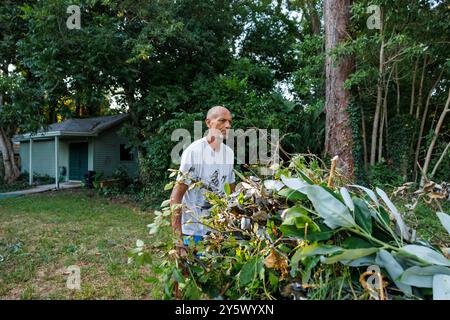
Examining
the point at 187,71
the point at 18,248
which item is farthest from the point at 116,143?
the point at 18,248

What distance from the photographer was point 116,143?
697 inches

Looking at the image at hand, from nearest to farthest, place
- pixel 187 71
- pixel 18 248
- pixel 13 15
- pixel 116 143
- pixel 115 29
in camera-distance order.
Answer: pixel 18 248 < pixel 115 29 < pixel 187 71 < pixel 13 15 < pixel 116 143

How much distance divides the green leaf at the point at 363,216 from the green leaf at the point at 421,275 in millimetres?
135

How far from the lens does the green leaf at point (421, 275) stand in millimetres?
808

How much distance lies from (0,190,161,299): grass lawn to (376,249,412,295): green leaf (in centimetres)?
76

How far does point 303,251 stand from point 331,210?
0.14 metres

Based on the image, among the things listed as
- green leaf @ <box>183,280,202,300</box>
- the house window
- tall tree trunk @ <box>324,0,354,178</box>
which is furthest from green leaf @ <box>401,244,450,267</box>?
the house window

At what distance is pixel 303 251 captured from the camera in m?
0.86

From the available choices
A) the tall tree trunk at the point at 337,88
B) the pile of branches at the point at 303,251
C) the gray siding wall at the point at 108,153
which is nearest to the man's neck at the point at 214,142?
the pile of branches at the point at 303,251

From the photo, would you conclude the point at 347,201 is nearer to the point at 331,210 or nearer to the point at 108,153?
the point at 331,210

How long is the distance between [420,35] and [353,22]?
1.67 metres

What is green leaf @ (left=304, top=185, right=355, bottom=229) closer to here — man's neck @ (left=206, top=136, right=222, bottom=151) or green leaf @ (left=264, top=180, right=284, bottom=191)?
green leaf @ (left=264, top=180, right=284, bottom=191)

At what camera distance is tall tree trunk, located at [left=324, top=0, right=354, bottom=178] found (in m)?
8.02
